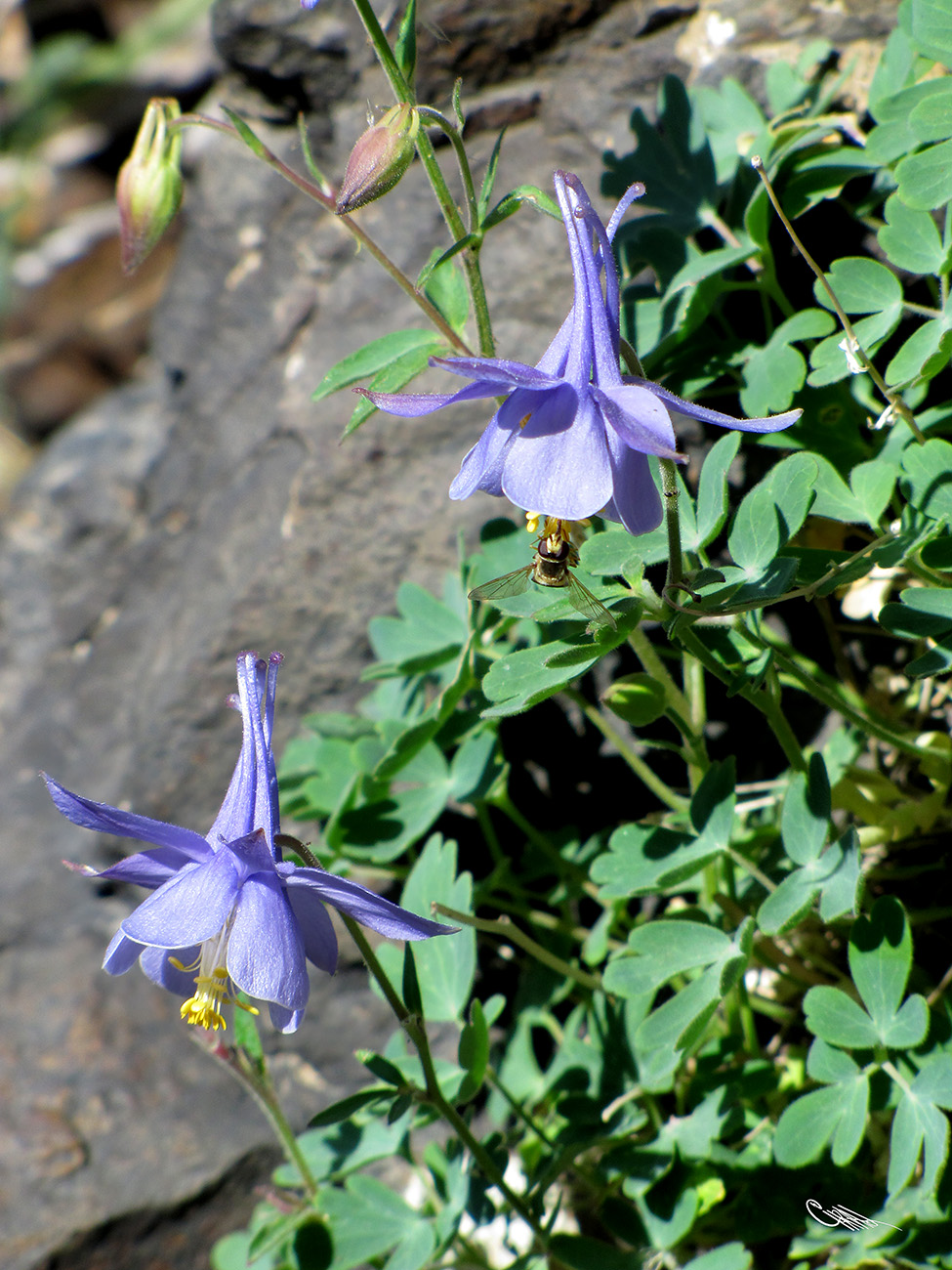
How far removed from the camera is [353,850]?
2.15 m

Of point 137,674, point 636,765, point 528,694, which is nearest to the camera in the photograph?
point 528,694

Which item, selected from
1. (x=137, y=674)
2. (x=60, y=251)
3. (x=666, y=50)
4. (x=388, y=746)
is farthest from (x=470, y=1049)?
(x=60, y=251)

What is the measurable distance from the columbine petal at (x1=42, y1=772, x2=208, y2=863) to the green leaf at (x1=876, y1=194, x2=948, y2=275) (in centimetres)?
143

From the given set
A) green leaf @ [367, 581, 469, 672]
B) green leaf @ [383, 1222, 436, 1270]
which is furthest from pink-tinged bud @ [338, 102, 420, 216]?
green leaf @ [383, 1222, 436, 1270]

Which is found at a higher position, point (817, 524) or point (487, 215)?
point (487, 215)

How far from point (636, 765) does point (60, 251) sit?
7.33 meters

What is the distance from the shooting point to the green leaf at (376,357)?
6.06ft

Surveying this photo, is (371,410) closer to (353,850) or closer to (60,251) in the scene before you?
(353,850)

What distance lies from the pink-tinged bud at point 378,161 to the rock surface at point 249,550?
88 centimetres

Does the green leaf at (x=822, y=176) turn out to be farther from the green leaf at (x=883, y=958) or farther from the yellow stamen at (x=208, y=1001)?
the yellow stamen at (x=208, y=1001)

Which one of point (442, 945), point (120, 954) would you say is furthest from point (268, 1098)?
point (120, 954)

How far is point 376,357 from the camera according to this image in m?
1.87

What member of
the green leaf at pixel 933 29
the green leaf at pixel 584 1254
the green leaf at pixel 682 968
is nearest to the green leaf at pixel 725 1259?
the green leaf at pixel 584 1254

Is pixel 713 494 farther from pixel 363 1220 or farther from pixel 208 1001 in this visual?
pixel 363 1220
